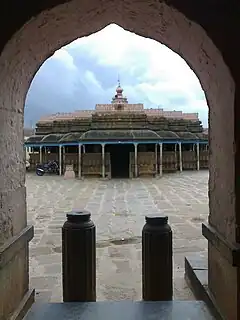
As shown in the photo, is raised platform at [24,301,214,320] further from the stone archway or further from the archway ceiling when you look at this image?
the archway ceiling

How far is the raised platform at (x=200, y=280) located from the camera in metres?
3.27

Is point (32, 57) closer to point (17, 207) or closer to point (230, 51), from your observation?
point (17, 207)

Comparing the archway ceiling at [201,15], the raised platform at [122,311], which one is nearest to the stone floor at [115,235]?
the raised platform at [122,311]

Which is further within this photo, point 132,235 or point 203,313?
point 132,235

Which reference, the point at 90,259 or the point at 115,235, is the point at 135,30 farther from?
the point at 115,235

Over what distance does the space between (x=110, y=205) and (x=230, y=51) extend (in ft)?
33.0

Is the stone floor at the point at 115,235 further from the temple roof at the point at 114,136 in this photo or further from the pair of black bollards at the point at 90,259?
the temple roof at the point at 114,136

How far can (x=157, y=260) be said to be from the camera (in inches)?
146

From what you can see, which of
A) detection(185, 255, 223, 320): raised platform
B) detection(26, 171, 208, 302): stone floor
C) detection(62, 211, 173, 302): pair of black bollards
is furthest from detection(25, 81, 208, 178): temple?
detection(62, 211, 173, 302): pair of black bollards

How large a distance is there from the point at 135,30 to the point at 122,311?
8.08ft

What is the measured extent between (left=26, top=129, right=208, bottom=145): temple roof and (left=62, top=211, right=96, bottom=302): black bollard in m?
21.9

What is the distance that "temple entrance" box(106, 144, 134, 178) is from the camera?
1161 inches

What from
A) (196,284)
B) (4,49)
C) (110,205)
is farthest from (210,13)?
(110,205)

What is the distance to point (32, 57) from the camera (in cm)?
334
